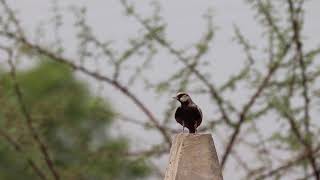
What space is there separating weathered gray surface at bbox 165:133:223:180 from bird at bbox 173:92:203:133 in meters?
0.07

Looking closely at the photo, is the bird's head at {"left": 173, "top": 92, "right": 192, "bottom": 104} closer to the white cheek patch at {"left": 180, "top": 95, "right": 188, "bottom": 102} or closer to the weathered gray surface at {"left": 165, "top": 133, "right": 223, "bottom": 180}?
the white cheek patch at {"left": 180, "top": 95, "right": 188, "bottom": 102}

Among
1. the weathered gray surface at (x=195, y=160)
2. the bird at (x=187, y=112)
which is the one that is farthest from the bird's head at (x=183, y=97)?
the weathered gray surface at (x=195, y=160)

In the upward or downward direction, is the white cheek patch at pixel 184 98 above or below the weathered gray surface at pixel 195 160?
above

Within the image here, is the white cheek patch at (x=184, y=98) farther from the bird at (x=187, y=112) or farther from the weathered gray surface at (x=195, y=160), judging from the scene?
the weathered gray surface at (x=195, y=160)

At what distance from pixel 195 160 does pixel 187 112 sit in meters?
0.23

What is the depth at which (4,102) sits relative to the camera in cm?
729

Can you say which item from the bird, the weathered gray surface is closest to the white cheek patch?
the bird

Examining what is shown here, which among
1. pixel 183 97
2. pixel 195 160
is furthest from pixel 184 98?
pixel 195 160

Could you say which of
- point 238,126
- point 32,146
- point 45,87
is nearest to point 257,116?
point 238,126

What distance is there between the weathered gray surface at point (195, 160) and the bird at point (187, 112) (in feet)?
0.23

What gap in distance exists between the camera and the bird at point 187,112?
4.11 m

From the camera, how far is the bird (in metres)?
4.11

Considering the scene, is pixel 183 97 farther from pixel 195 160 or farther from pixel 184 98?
pixel 195 160

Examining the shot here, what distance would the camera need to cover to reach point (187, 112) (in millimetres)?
4121
